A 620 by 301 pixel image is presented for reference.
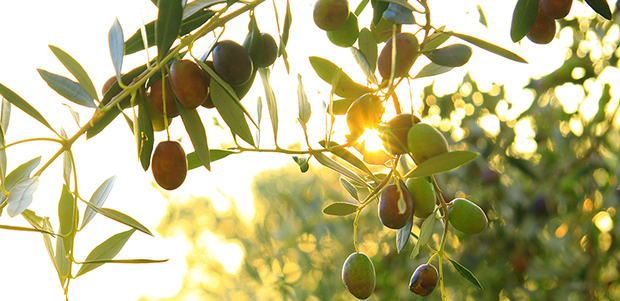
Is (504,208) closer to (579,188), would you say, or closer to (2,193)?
(579,188)

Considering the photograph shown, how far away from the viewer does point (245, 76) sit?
0.41m

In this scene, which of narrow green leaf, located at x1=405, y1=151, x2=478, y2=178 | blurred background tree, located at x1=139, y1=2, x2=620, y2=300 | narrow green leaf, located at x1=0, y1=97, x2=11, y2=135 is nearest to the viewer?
narrow green leaf, located at x1=405, y1=151, x2=478, y2=178

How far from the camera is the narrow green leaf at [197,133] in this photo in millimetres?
392

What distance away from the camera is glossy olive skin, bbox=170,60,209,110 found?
0.37 metres

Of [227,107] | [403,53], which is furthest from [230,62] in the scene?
[403,53]

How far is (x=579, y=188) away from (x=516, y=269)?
367 mm

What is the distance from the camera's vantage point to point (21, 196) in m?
0.38

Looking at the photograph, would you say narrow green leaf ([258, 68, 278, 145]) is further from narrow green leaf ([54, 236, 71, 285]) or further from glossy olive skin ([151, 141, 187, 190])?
narrow green leaf ([54, 236, 71, 285])

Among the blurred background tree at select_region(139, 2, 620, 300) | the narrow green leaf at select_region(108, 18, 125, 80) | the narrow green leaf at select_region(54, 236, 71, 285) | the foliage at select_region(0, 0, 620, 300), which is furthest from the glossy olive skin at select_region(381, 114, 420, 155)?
the blurred background tree at select_region(139, 2, 620, 300)

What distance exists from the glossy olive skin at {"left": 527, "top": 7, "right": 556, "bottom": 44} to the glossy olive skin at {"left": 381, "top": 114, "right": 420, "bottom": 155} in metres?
0.21

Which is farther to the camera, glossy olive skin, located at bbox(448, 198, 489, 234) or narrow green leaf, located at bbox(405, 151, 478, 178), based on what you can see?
glossy olive skin, located at bbox(448, 198, 489, 234)

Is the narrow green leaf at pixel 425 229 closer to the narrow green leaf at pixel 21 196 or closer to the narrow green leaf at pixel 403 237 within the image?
the narrow green leaf at pixel 403 237

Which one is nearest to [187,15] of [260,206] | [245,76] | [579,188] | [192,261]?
[245,76]

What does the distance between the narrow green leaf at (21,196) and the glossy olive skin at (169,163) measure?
3.9 inches
